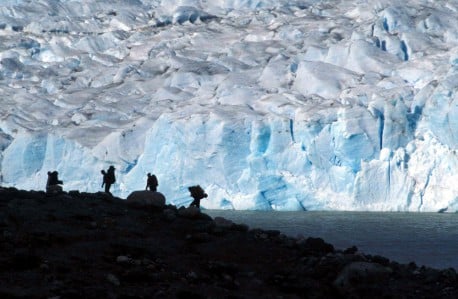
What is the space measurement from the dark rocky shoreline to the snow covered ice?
19.0m

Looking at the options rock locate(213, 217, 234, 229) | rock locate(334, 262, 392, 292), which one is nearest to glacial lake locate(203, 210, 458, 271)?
rock locate(213, 217, 234, 229)

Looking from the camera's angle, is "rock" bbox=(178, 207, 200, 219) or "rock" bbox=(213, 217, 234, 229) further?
"rock" bbox=(178, 207, 200, 219)

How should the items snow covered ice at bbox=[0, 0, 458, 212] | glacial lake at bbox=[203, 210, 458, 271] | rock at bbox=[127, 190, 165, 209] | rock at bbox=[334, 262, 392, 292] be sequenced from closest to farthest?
rock at bbox=[334, 262, 392, 292] → rock at bbox=[127, 190, 165, 209] → glacial lake at bbox=[203, 210, 458, 271] → snow covered ice at bbox=[0, 0, 458, 212]

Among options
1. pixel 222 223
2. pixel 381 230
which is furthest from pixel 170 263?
pixel 381 230

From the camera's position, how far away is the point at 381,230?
23.3 m

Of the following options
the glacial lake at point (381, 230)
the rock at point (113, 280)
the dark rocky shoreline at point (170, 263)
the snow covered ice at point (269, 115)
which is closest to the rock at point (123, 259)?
the dark rocky shoreline at point (170, 263)

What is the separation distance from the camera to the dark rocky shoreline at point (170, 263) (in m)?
6.59

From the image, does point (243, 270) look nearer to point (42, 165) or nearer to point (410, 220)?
point (410, 220)

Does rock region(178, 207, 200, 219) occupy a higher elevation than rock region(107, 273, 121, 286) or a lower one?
higher

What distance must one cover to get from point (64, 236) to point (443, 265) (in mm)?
9837

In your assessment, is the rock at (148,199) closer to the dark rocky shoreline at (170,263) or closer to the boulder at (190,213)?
the boulder at (190,213)

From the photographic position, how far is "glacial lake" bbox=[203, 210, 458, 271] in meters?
18.0

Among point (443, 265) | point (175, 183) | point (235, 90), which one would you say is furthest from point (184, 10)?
point (443, 265)

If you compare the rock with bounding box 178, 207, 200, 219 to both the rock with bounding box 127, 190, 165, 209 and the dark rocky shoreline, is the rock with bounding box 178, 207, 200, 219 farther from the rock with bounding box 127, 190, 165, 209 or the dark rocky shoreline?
the rock with bounding box 127, 190, 165, 209
